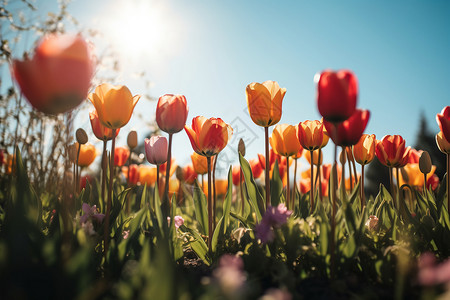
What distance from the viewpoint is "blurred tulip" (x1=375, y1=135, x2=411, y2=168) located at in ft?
7.00

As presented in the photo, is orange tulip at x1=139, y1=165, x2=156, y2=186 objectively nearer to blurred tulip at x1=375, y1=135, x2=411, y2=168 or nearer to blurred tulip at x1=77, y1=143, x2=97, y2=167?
blurred tulip at x1=77, y1=143, x2=97, y2=167

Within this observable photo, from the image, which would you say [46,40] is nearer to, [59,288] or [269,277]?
[59,288]

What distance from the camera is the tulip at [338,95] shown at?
1.14 metres

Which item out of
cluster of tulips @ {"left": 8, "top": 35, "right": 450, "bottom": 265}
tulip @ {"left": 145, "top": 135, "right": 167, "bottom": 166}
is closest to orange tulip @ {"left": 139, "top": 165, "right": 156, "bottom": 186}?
cluster of tulips @ {"left": 8, "top": 35, "right": 450, "bottom": 265}

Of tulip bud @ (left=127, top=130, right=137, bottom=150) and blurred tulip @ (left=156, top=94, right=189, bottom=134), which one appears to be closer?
blurred tulip @ (left=156, top=94, right=189, bottom=134)

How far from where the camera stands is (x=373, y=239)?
1555mm

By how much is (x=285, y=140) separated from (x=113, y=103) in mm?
1207

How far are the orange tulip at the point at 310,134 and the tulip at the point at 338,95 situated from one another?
775 mm

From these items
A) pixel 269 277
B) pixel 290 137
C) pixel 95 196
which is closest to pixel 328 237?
pixel 269 277

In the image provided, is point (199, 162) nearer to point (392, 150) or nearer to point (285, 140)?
point (285, 140)

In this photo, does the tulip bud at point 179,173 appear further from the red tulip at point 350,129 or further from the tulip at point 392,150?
the red tulip at point 350,129

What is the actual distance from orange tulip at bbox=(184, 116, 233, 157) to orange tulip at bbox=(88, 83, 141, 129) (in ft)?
1.29

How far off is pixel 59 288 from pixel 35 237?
439 millimetres

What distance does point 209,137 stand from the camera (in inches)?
68.9
